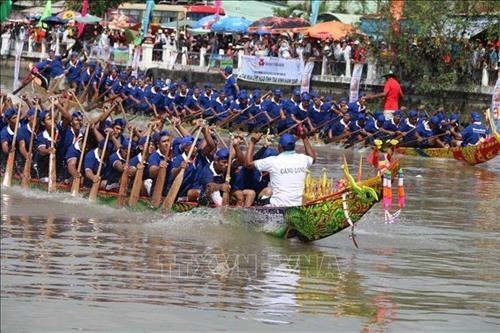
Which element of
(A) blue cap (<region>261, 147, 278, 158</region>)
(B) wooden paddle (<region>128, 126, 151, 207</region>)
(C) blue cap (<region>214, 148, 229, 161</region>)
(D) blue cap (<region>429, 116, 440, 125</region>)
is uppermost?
(A) blue cap (<region>261, 147, 278, 158</region>)

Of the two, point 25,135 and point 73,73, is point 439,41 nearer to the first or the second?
point 73,73

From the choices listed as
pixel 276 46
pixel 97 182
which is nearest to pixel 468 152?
pixel 97 182

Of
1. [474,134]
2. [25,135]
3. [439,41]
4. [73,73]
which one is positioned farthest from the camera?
[73,73]

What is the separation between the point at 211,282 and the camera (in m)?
11.0

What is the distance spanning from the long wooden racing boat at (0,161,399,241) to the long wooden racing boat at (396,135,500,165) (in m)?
10.9

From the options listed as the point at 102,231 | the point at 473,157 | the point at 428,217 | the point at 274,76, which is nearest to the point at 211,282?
the point at 102,231

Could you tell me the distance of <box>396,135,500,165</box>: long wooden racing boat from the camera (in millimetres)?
23656

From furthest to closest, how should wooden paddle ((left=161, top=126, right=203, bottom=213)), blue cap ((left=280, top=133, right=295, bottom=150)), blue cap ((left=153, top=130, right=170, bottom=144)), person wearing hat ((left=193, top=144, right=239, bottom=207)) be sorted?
1. blue cap ((left=153, top=130, right=170, bottom=144))
2. wooden paddle ((left=161, top=126, right=203, bottom=213))
3. person wearing hat ((left=193, top=144, right=239, bottom=207))
4. blue cap ((left=280, top=133, right=295, bottom=150))

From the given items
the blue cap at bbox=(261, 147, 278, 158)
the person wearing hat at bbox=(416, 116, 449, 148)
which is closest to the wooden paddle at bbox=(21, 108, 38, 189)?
the blue cap at bbox=(261, 147, 278, 158)

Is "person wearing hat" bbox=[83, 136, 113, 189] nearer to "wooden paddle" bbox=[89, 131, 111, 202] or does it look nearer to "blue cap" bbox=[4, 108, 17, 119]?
"wooden paddle" bbox=[89, 131, 111, 202]

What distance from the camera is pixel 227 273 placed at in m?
11.5

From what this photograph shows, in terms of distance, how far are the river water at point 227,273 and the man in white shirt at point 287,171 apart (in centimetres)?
50

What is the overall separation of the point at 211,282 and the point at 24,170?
21.7ft

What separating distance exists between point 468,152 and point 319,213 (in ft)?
40.0
